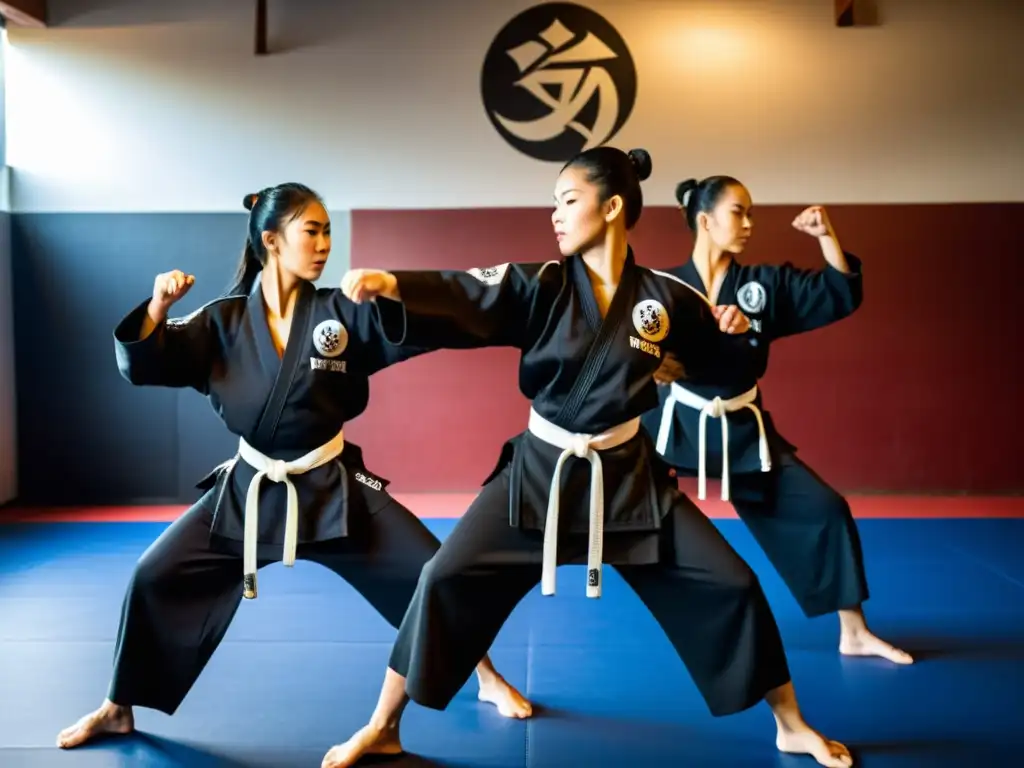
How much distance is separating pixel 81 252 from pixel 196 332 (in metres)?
3.26

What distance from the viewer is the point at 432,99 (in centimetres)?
501

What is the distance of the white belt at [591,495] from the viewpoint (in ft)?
6.44

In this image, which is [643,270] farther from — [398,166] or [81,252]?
[81,252]

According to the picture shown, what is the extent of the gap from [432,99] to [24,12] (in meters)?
2.13

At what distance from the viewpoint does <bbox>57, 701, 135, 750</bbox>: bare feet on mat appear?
7.06 ft

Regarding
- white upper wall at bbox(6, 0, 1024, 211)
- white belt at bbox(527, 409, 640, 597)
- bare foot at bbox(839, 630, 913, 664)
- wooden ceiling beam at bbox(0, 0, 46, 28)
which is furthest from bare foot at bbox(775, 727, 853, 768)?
wooden ceiling beam at bbox(0, 0, 46, 28)

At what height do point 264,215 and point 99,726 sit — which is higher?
point 264,215

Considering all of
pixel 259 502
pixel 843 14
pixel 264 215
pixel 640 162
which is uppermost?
pixel 843 14

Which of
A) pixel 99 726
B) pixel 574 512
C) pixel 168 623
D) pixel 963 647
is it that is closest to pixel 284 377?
pixel 168 623

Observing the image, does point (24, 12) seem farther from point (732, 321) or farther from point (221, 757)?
point (732, 321)

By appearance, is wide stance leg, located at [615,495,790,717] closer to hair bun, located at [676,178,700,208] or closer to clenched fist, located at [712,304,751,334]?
clenched fist, located at [712,304,751,334]

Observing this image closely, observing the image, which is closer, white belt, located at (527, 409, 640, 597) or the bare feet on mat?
white belt, located at (527, 409, 640, 597)

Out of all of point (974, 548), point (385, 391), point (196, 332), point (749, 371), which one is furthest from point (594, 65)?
point (196, 332)

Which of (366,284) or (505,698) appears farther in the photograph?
(505,698)
